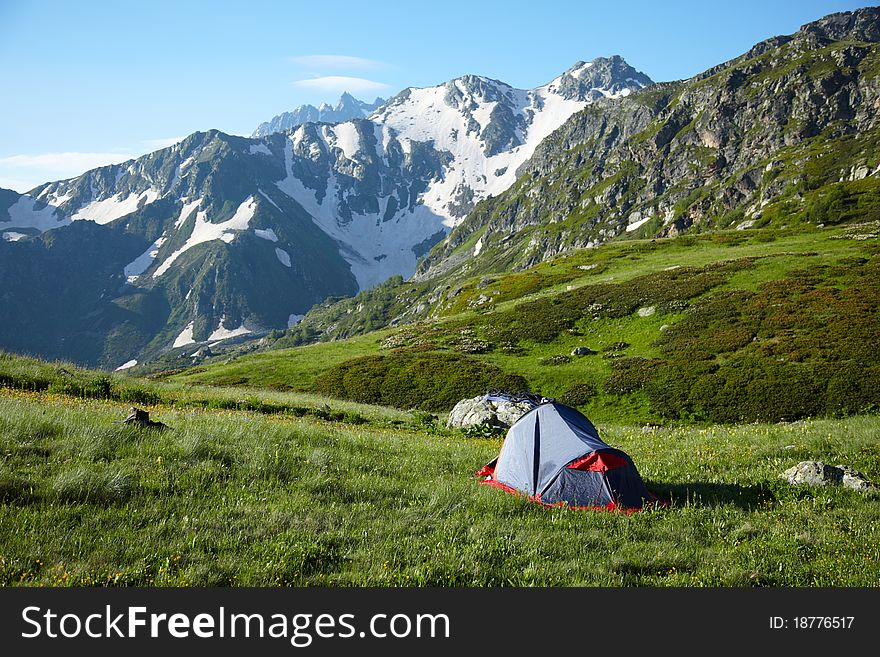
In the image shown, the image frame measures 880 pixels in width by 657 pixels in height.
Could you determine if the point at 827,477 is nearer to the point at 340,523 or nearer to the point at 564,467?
the point at 564,467

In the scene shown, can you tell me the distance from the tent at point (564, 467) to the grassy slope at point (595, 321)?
20.9 meters

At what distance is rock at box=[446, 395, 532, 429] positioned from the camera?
24234 millimetres

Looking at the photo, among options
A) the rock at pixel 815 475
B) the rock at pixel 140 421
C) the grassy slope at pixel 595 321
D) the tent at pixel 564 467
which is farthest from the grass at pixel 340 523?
the grassy slope at pixel 595 321

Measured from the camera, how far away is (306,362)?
55.8 metres

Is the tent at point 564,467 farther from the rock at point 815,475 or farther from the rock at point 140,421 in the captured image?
the rock at point 140,421

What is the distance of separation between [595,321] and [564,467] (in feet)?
130

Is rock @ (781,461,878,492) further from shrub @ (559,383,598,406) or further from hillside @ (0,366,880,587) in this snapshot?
shrub @ (559,383,598,406)

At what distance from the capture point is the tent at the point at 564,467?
11.3m

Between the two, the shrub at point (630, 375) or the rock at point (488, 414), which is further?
the shrub at point (630, 375)

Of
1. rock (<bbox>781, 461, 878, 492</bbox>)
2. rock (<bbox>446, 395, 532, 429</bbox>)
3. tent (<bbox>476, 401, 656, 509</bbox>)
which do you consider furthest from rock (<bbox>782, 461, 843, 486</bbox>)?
rock (<bbox>446, 395, 532, 429</bbox>)

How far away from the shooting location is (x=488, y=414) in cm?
2448

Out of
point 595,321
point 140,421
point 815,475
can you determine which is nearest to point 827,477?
point 815,475

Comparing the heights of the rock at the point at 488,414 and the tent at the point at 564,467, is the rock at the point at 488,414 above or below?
below

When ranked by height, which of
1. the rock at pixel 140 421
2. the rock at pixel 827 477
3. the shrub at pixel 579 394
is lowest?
the shrub at pixel 579 394
